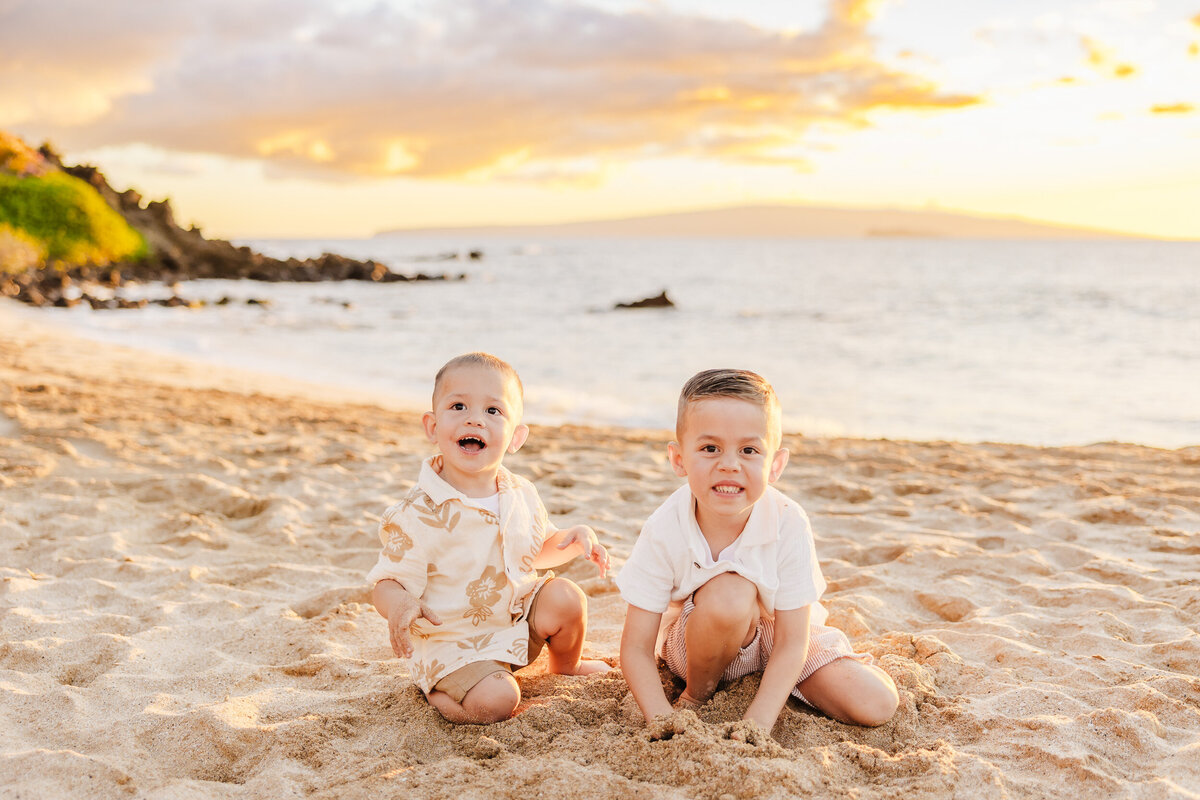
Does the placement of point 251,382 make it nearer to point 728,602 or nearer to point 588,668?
point 588,668

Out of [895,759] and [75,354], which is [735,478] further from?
[75,354]

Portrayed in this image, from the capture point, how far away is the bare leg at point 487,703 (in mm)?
2566

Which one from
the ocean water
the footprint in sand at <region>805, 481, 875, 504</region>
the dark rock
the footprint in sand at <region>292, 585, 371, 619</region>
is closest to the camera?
the footprint in sand at <region>292, 585, 371, 619</region>

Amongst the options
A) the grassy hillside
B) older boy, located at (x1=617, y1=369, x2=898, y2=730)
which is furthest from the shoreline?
the grassy hillside

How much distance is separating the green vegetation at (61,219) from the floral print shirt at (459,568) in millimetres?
25661

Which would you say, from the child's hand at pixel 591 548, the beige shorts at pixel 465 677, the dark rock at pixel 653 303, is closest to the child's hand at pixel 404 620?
the beige shorts at pixel 465 677

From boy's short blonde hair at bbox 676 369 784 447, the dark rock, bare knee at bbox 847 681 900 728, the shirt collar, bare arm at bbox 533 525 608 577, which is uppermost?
the dark rock

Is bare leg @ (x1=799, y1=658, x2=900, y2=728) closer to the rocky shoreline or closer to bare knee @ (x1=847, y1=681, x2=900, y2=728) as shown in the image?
bare knee @ (x1=847, y1=681, x2=900, y2=728)

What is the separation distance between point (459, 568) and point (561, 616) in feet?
1.26

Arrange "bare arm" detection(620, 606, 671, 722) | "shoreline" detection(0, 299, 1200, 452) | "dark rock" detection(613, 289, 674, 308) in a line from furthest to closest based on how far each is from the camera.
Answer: "dark rock" detection(613, 289, 674, 308) < "shoreline" detection(0, 299, 1200, 452) < "bare arm" detection(620, 606, 671, 722)

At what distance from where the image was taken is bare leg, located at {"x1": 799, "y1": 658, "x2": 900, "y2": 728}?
2561 mm

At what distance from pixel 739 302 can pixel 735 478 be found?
84.9ft

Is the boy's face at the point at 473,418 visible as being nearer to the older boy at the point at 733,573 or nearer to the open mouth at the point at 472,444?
the open mouth at the point at 472,444

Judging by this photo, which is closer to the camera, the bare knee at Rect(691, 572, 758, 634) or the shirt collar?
the bare knee at Rect(691, 572, 758, 634)
